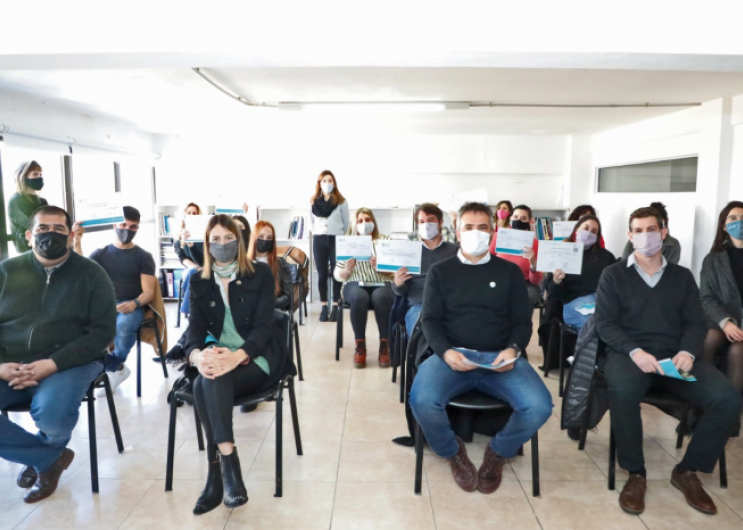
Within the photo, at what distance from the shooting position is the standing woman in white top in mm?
6312

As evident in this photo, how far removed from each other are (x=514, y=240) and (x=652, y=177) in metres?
3.38

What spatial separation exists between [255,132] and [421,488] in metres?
6.14

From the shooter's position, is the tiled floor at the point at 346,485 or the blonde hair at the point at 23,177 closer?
the tiled floor at the point at 346,485

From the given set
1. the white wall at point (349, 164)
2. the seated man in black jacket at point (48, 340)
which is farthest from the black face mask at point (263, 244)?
the white wall at point (349, 164)

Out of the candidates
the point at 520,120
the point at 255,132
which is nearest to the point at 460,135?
the point at 520,120

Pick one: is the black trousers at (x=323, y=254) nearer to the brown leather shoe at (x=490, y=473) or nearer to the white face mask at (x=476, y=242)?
the white face mask at (x=476, y=242)

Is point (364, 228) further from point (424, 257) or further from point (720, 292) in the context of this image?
point (720, 292)

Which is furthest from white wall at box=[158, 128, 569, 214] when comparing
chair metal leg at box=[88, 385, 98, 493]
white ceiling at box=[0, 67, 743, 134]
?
chair metal leg at box=[88, 385, 98, 493]

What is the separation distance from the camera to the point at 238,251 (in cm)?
289

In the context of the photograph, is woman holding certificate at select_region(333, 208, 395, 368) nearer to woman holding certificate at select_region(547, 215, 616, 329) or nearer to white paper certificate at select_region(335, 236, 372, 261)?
white paper certificate at select_region(335, 236, 372, 261)

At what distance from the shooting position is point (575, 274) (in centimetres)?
390

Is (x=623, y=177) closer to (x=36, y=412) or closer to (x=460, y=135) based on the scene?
(x=460, y=135)

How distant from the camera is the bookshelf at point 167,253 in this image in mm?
7551

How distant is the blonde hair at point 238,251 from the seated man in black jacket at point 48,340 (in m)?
0.51
